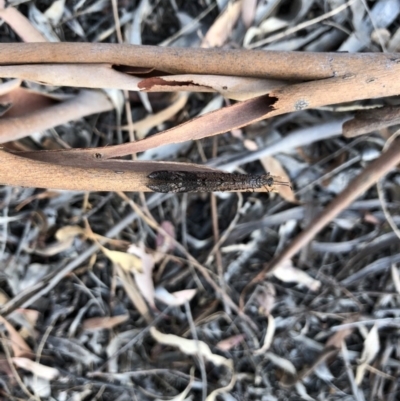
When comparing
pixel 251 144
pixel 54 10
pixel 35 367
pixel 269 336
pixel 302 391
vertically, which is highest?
pixel 54 10

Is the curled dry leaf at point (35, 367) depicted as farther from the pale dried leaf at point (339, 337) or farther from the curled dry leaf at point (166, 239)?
the pale dried leaf at point (339, 337)

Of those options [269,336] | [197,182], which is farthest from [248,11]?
[269,336]

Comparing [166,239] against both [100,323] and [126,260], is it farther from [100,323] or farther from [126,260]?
[100,323]

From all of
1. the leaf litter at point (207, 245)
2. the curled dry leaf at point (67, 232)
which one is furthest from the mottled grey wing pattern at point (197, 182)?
the curled dry leaf at point (67, 232)

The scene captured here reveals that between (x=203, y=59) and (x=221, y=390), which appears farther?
(x=221, y=390)

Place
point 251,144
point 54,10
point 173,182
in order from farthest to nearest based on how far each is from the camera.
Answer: point 251,144 < point 54,10 < point 173,182

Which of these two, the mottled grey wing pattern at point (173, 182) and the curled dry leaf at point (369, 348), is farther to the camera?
the curled dry leaf at point (369, 348)
